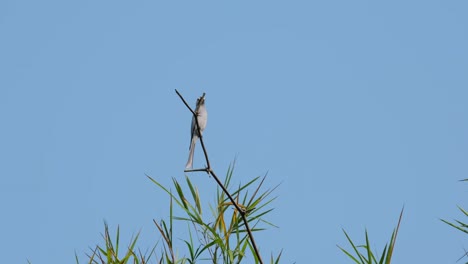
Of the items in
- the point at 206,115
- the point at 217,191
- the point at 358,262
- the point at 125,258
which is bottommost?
the point at 358,262

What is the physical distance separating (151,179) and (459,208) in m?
2.27

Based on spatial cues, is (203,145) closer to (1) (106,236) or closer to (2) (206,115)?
(1) (106,236)

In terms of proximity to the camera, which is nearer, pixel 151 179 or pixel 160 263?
pixel 151 179

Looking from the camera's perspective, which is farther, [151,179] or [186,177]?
[186,177]

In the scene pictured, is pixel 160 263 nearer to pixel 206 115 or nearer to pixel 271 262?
pixel 271 262

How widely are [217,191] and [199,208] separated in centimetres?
18

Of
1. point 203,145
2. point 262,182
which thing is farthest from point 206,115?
point 203,145

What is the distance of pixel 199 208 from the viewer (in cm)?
548

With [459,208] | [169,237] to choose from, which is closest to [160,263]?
[169,237]

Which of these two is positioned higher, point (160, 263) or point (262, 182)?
point (262, 182)

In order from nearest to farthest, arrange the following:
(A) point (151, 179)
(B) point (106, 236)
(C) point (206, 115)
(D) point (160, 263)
A: (A) point (151, 179)
(D) point (160, 263)
(B) point (106, 236)
(C) point (206, 115)

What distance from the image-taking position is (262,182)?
510 centimetres

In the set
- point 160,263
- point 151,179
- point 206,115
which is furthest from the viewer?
point 206,115

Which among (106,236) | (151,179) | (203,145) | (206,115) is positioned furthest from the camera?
(206,115)
